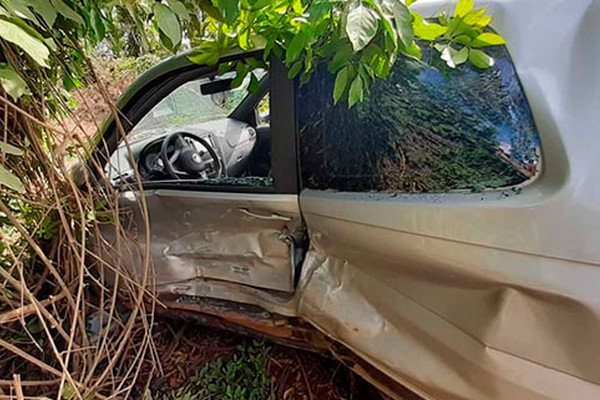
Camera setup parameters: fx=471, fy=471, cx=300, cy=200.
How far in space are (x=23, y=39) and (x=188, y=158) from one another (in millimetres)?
1676

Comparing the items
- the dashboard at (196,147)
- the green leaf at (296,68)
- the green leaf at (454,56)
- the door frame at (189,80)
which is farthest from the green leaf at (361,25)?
the dashboard at (196,147)

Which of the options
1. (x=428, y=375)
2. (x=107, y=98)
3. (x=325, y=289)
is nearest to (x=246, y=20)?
(x=107, y=98)

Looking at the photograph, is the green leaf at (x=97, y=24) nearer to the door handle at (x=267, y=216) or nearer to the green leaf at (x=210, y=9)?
the green leaf at (x=210, y=9)

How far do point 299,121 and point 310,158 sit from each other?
15 cm

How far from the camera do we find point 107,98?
1867 mm

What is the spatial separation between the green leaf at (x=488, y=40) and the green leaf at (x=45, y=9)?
3.71ft

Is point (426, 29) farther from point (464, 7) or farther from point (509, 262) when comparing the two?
point (509, 262)

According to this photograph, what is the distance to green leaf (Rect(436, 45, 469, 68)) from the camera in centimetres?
133

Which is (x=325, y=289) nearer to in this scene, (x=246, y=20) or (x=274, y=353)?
(x=274, y=353)

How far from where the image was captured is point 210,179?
2277mm

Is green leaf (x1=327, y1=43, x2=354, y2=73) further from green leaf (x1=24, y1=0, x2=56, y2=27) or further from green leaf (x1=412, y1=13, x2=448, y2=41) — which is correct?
green leaf (x1=24, y1=0, x2=56, y2=27)

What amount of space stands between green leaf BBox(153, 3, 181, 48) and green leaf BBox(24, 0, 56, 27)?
0.26m

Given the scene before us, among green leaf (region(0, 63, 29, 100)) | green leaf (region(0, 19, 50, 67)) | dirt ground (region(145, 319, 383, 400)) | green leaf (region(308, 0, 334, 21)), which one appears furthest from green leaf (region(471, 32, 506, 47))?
dirt ground (region(145, 319, 383, 400))

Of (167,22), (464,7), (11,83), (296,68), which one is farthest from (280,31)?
(11,83)
